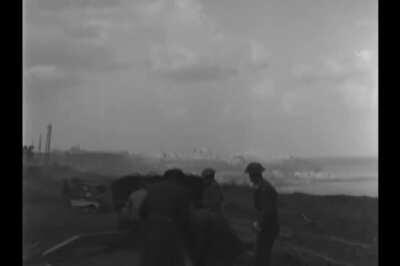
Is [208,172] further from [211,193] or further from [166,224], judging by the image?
[166,224]

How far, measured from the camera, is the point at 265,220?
14.8 ft

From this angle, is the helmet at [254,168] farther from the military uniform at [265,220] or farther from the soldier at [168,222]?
the soldier at [168,222]

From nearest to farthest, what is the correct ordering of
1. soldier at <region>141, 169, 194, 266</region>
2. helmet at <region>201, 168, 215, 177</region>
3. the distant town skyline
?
soldier at <region>141, 169, 194, 266</region>, helmet at <region>201, 168, 215, 177</region>, the distant town skyline

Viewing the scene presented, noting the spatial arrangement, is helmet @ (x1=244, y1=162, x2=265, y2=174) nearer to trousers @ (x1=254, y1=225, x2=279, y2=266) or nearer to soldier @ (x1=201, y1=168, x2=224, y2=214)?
soldier @ (x1=201, y1=168, x2=224, y2=214)

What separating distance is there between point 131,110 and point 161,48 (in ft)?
1.83

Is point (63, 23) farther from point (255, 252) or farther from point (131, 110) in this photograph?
point (255, 252)

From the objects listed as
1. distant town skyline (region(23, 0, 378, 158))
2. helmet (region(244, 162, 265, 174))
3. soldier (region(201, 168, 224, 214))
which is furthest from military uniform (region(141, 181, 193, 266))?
helmet (region(244, 162, 265, 174))

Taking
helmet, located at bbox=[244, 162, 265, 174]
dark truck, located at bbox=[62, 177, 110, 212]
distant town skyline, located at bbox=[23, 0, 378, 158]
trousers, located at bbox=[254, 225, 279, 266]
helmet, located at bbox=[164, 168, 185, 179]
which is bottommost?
trousers, located at bbox=[254, 225, 279, 266]

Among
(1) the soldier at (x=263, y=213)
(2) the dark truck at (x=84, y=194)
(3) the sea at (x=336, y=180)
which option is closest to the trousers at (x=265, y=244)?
(1) the soldier at (x=263, y=213)

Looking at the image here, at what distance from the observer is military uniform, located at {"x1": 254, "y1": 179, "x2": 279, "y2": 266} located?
4.50 meters

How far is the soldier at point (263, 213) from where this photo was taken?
4.50 metres

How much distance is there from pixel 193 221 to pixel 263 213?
56 centimetres

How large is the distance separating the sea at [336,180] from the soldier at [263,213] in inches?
2.3
